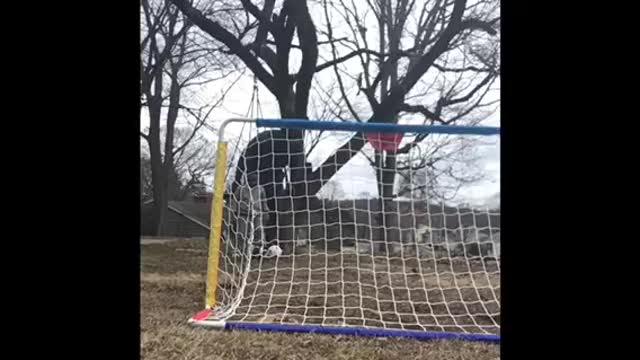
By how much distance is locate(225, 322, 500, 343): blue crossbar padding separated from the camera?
1.41 metres

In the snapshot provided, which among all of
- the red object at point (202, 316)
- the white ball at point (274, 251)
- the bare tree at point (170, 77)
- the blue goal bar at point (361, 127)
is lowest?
the red object at point (202, 316)

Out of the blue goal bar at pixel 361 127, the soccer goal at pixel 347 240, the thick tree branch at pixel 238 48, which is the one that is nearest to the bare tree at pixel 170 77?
the thick tree branch at pixel 238 48

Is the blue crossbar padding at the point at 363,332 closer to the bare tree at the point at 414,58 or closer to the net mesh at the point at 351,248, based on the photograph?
the net mesh at the point at 351,248

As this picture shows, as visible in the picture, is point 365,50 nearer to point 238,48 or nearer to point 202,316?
point 238,48

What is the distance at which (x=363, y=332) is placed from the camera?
1.42 metres

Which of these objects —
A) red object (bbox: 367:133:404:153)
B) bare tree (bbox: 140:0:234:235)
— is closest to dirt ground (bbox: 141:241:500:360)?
red object (bbox: 367:133:404:153)

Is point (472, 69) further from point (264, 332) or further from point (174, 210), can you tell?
point (264, 332)

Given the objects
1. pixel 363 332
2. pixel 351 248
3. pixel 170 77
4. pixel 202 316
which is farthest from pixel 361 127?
pixel 170 77

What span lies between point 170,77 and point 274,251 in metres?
1.97

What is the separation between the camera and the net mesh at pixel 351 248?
172 centimetres

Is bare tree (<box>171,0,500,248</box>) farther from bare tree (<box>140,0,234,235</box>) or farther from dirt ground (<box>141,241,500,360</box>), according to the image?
dirt ground (<box>141,241,500,360</box>)

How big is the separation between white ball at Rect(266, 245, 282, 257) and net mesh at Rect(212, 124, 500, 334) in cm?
1
